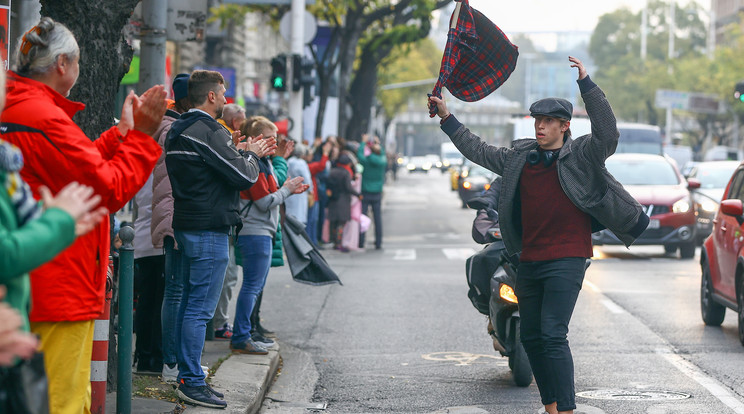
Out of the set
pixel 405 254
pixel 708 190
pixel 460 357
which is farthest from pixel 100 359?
pixel 708 190

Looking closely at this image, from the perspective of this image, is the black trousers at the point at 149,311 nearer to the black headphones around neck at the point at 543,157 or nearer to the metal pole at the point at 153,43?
the metal pole at the point at 153,43

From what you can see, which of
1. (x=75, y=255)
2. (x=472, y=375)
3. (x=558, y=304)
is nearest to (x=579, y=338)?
(x=472, y=375)

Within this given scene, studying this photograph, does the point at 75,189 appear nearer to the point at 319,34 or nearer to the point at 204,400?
the point at 204,400

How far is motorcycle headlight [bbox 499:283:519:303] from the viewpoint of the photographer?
774 cm

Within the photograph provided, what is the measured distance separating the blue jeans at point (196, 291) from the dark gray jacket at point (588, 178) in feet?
4.88

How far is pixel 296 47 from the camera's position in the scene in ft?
75.1

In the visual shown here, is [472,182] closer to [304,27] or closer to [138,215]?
[304,27]

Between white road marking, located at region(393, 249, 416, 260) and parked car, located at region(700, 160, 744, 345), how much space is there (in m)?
8.17

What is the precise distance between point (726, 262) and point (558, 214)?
4.92m

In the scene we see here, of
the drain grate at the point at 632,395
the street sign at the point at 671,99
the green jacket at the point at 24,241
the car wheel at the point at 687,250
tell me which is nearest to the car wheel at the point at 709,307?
the drain grate at the point at 632,395

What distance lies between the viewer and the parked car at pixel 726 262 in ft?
33.4

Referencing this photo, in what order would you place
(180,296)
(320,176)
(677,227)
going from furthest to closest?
(320,176) → (677,227) → (180,296)

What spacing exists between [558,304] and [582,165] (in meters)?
0.72

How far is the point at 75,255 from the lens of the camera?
4.23 metres
